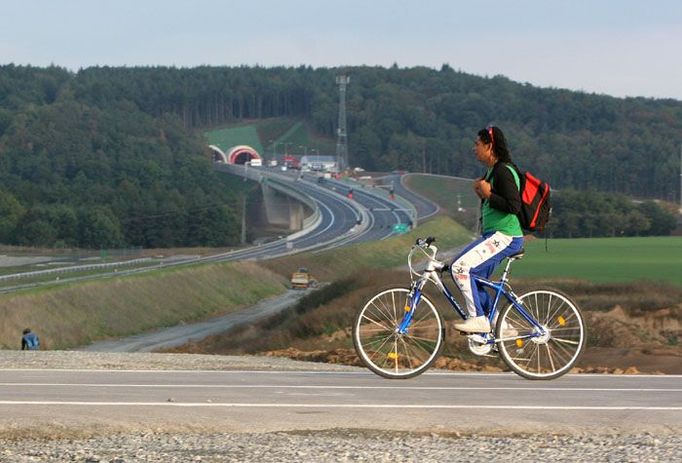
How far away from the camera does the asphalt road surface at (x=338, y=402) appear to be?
1038 centimetres

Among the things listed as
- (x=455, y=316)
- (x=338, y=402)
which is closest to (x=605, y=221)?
(x=455, y=316)

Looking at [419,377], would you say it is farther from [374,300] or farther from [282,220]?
[282,220]

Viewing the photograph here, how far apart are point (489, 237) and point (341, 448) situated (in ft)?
14.0

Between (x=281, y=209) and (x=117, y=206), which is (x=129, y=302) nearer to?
(x=117, y=206)

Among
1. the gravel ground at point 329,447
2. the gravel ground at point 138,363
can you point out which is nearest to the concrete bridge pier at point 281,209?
the gravel ground at point 138,363

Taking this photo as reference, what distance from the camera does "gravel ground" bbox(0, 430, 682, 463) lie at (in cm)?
897

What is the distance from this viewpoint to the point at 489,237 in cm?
1323

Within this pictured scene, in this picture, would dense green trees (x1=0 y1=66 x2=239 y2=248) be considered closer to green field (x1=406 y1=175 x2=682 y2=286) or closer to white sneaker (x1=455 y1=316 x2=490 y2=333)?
green field (x1=406 y1=175 x2=682 y2=286)

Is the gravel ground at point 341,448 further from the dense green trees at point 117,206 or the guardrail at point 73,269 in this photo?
the dense green trees at point 117,206

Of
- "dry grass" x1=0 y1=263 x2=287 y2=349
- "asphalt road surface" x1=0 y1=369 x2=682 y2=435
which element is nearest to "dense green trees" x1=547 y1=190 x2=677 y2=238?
"dry grass" x1=0 y1=263 x2=287 y2=349

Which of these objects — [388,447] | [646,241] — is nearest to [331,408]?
[388,447]

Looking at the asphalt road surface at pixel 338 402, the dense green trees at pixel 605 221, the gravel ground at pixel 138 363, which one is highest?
the asphalt road surface at pixel 338 402

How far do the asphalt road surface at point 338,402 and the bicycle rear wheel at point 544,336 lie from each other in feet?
0.57

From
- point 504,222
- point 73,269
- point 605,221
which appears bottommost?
point 605,221
